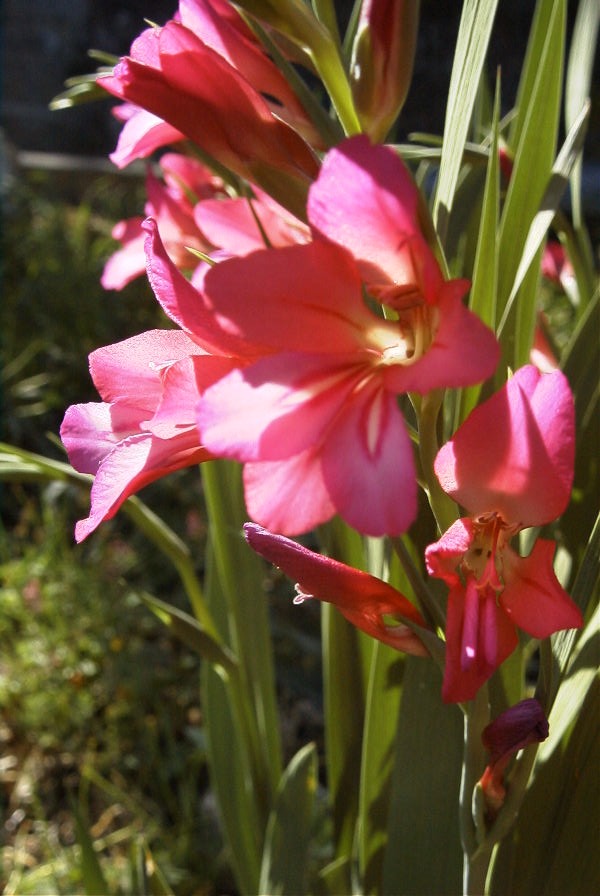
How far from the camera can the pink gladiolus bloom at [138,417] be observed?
42 centimetres

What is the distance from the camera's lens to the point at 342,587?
0.47 metres

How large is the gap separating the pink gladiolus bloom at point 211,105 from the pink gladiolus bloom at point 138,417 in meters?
0.10

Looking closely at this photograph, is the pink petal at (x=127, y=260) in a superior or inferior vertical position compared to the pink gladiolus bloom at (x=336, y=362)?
inferior

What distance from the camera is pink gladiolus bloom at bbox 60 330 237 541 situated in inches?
16.7

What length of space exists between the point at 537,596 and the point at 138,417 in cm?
22

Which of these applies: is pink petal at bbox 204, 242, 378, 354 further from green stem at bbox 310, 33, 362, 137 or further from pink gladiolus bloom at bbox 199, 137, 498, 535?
green stem at bbox 310, 33, 362, 137

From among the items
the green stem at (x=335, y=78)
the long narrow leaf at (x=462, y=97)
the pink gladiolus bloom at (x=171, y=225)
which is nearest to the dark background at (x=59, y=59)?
the pink gladiolus bloom at (x=171, y=225)

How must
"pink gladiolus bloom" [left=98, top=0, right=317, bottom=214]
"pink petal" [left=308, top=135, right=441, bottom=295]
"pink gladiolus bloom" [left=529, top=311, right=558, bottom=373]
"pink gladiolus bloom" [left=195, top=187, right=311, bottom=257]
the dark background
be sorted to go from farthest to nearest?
1. the dark background
2. "pink gladiolus bloom" [left=529, top=311, right=558, bottom=373]
3. "pink gladiolus bloom" [left=195, top=187, right=311, bottom=257]
4. "pink gladiolus bloom" [left=98, top=0, right=317, bottom=214]
5. "pink petal" [left=308, top=135, right=441, bottom=295]

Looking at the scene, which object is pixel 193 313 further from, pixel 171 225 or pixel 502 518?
pixel 171 225

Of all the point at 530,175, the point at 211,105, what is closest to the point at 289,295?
the point at 211,105

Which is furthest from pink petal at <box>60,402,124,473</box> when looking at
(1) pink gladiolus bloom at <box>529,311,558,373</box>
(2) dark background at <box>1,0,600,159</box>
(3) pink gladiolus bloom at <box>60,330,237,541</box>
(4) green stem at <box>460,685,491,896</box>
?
(2) dark background at <box>1,0,600,159</box>

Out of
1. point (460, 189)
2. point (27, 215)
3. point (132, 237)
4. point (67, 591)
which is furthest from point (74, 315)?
point (460, 189)

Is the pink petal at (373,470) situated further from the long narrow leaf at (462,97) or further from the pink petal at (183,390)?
the long narrow leaf at (462,97)

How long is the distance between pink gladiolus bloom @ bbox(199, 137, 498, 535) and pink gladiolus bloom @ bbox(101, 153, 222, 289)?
1.30 ft
